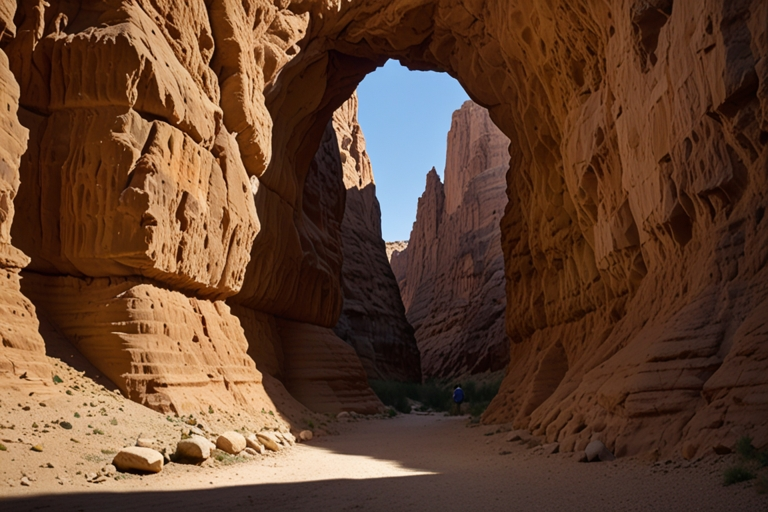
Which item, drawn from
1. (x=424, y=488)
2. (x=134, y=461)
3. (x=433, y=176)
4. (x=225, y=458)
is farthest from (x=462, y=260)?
(x=134, y=461)

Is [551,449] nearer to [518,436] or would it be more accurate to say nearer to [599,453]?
[599,453]

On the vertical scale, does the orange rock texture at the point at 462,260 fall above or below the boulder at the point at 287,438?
above

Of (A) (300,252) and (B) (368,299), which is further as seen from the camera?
(B) (368,299)

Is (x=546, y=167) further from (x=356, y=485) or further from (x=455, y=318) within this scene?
(x=455, y=318)

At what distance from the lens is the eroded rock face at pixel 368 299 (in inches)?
1753

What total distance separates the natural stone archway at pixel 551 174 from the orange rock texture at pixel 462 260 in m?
28.6

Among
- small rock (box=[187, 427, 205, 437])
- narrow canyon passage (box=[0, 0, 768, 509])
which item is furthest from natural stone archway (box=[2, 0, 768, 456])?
small rock (box=[187, 427, 205, 437])

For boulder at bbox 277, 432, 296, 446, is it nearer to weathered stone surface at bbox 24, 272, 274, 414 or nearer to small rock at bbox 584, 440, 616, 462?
weathered stone surface at bbox 24, 272, 274, 414

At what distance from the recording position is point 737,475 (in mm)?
6586

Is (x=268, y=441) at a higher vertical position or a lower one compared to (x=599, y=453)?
lower

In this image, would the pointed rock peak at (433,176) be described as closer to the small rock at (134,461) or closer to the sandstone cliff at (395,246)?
the sandstone cliff at (395,246)

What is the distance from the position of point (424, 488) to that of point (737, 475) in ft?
12.7

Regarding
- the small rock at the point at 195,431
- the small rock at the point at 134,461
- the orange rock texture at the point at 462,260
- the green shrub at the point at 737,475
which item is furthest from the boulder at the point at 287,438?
the orange rock texture at the point at 462,260

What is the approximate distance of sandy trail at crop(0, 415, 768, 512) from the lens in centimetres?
682
